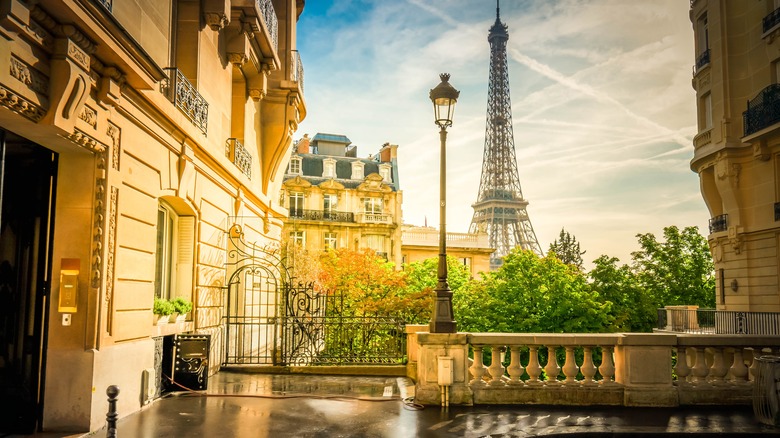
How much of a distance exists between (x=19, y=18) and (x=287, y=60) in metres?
16.1

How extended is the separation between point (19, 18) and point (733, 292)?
1257 inches

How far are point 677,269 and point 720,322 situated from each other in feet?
65.6

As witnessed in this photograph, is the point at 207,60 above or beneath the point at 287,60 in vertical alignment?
beneath

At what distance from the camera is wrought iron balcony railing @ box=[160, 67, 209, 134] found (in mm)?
12117

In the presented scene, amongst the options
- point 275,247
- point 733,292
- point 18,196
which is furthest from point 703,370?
point 733,292

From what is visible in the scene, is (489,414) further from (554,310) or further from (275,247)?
(554,310)

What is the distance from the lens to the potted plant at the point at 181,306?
40.9 ft

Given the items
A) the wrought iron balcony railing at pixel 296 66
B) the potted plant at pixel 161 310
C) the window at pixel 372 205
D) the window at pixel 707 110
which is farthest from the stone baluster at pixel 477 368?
the window at pixel 372 205

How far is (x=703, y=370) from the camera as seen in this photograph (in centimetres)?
1135

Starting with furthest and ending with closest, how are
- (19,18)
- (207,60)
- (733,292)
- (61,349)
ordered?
(733,292)
(207,60)
(61,349)
(19,18)

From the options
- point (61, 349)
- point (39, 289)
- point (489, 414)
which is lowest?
point (489, 414)

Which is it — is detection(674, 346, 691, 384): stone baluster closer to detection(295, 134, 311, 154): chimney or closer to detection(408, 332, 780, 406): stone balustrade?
detection(408, 332, 780, 406): stone balustrade

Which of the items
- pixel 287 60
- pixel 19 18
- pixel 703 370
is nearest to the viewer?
pixel 19 18

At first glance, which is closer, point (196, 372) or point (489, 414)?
point (489, 414)
